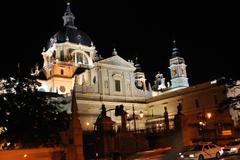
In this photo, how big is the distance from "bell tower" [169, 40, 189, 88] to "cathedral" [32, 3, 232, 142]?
15.4 metres

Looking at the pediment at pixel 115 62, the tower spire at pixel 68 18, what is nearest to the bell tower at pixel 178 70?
the pediment at pixel 115 62

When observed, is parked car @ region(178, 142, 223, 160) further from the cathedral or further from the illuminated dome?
the illuminated dome

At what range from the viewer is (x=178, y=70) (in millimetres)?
88688

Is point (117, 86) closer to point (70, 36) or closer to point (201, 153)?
point (70, 36)

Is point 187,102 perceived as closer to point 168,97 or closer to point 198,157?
point 168,97

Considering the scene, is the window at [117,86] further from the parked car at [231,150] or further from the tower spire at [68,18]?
the parked car at [231,150]

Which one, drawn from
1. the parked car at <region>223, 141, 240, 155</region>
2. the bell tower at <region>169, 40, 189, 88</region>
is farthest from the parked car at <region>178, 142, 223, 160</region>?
the bell tower at <region>169, 40, 189, 88</region>

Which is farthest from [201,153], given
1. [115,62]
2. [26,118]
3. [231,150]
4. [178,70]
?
[178,70]

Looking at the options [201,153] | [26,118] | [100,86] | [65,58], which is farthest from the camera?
[65,58]

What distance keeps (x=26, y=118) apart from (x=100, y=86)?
37907 mm

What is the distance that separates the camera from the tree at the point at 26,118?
2917 cm

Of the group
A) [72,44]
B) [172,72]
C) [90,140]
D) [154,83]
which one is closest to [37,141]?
[90,140]

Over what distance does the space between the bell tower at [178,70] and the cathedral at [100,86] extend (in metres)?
15.4

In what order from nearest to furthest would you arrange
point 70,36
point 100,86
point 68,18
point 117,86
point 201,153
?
point 201,153 < point 100,86 < point 117,86 < point 70,36 < point 68,18
